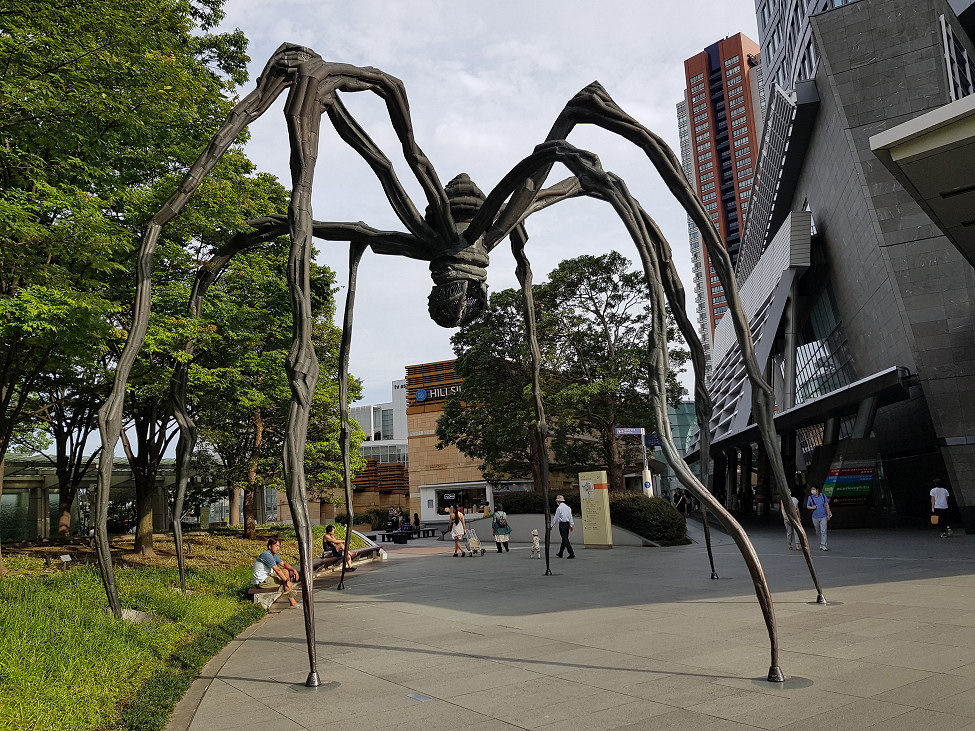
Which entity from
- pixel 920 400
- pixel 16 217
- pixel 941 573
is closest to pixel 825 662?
pixel 941 573

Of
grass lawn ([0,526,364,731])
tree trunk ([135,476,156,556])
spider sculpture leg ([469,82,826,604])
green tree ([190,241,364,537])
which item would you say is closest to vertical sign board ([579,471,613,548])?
green tree ([190,241,364,537])

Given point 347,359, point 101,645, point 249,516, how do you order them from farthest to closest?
point 249,516
point 347,359
point 101,645

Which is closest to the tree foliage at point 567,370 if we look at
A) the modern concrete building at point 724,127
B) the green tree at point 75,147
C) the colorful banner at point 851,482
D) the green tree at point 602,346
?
the green tree at point 602,346

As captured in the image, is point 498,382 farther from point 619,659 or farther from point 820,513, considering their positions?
point 619,659

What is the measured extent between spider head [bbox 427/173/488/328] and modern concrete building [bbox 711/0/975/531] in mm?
7749

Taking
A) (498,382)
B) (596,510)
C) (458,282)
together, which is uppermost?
(498,382)

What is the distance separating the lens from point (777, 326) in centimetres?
2972

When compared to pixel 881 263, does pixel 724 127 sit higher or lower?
higher

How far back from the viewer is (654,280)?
3719 mm

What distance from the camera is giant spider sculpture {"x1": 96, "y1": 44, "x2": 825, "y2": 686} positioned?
11.8 ft

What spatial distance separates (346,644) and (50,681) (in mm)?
2665

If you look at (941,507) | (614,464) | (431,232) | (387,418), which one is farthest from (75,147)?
(387,418)

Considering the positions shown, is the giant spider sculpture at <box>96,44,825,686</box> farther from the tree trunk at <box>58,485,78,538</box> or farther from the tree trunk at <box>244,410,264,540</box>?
the tree trunk at <box>244,410,264,540</box>

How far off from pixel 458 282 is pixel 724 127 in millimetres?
143869
